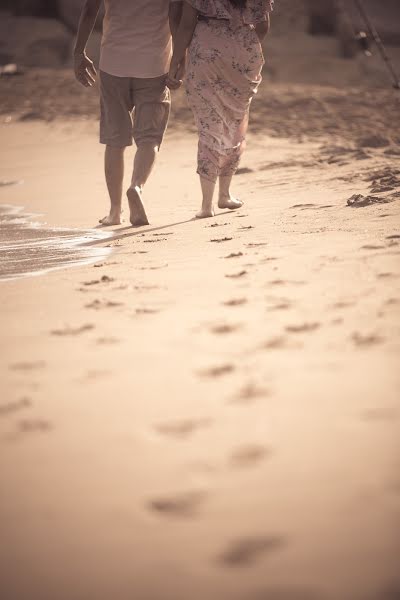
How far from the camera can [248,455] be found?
5.25 ft

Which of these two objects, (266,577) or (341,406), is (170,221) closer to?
(341,406)

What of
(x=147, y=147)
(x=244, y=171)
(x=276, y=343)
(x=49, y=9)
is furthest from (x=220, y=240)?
(x=49, y=9)

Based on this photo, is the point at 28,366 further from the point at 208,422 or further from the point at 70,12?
the point at 70,12

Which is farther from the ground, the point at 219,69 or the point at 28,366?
the point at 219,69

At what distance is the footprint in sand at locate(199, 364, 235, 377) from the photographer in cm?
198

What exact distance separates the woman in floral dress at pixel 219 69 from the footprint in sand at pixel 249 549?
328 cm

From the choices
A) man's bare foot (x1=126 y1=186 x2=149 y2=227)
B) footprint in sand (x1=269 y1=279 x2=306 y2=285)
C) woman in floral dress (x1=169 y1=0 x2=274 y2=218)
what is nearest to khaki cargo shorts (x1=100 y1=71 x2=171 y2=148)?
woman in floral dress (x1=169 y1=0 x2=274 y2=218)

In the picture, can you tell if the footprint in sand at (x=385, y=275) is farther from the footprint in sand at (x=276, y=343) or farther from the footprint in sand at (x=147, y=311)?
the footprint in sand at (x=147, y=311)

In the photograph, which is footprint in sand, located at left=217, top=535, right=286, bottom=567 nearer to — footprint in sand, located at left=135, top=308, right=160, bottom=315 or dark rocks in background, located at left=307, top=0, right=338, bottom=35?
footprint in sand, located at left=135, top=308, right=160, bottom=315

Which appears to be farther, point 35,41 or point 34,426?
point 35,41

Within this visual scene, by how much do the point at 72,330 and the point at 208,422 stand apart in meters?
0.77

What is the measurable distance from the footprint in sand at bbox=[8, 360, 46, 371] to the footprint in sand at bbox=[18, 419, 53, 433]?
0.30 meters

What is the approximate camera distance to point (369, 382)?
6.16 feet

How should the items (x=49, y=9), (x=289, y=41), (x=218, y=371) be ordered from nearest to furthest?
(x=218, y=371) < (x=289, y=41) < (x=49, y=9)
